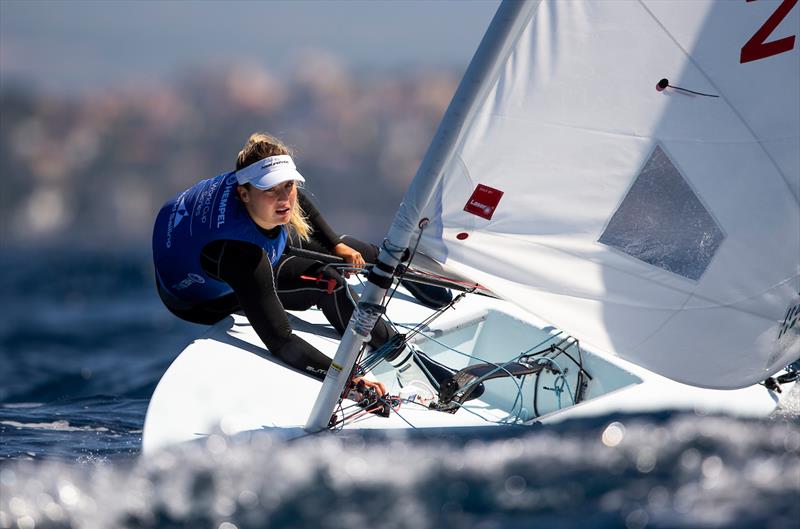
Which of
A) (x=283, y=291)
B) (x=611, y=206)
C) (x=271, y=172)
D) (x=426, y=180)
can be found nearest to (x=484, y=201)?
(x=426, y=180)

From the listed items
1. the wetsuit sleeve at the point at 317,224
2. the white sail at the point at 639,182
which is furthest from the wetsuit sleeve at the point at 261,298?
the wetsuit sleeve at the point at 317,224

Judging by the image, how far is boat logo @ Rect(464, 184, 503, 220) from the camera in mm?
2461

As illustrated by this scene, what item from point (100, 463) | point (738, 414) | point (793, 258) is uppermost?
point (793, 258)

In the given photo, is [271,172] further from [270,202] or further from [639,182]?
[639,182]

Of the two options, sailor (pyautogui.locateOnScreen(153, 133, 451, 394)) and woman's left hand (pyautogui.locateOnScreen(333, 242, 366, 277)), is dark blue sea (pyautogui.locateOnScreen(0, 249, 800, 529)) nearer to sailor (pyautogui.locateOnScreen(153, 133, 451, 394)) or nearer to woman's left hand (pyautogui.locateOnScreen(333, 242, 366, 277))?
sailor (pyautogui.locateOnScreen(153, 133, 451, 394))

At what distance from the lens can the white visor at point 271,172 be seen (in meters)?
2.73

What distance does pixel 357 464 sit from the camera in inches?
93.0

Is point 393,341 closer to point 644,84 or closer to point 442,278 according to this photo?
point 442,278

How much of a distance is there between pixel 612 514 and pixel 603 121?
101 cm

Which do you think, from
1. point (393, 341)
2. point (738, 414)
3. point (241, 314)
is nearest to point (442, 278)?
point (393, 341)

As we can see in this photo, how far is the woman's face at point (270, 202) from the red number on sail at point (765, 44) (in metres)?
1.27

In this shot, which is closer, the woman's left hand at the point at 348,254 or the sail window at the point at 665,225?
the sail window at the point at 665,225

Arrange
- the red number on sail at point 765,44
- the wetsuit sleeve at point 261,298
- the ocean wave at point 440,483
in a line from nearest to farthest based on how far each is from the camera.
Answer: the ocean wave at point 440,483 → the red number on sail at point 765,44 → the wetsuit sleeve at point 261,298

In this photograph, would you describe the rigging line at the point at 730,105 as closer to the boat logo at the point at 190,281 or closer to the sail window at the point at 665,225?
→ the sail window at the point at 665,225
